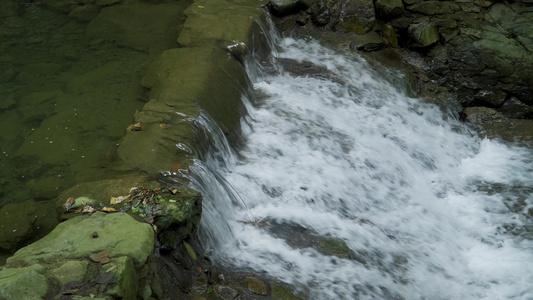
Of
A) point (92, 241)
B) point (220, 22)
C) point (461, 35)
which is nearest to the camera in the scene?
point (92, 241)

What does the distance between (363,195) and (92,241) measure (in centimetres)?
321

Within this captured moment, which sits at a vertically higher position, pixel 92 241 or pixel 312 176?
pixel 92 241

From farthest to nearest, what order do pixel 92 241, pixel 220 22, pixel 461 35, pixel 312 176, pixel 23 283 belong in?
pixel 461 35 < pixel 220 22 < pixel 312 176 < pixel 92 241 < pixel 23 283

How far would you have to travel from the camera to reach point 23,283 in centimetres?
271

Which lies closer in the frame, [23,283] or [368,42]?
[23,283]

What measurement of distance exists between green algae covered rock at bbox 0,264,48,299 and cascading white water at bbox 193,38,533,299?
1.58 metres

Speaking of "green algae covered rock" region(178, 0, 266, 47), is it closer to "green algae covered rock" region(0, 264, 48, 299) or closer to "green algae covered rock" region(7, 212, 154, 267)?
"green algae covered rock" region(7, 212, 154, 267)

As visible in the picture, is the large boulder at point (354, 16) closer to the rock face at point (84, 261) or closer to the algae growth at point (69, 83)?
the algae growth at point (69, 83)

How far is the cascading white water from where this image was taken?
445cm

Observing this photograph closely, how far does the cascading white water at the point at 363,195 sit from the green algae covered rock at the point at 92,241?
98 centimetres

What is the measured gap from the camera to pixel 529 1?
26.2 ft

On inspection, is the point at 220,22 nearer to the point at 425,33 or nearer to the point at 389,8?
the point at 389,8

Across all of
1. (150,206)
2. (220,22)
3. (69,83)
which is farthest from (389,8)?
(150,206)

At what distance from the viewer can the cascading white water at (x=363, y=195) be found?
4.45 meters
